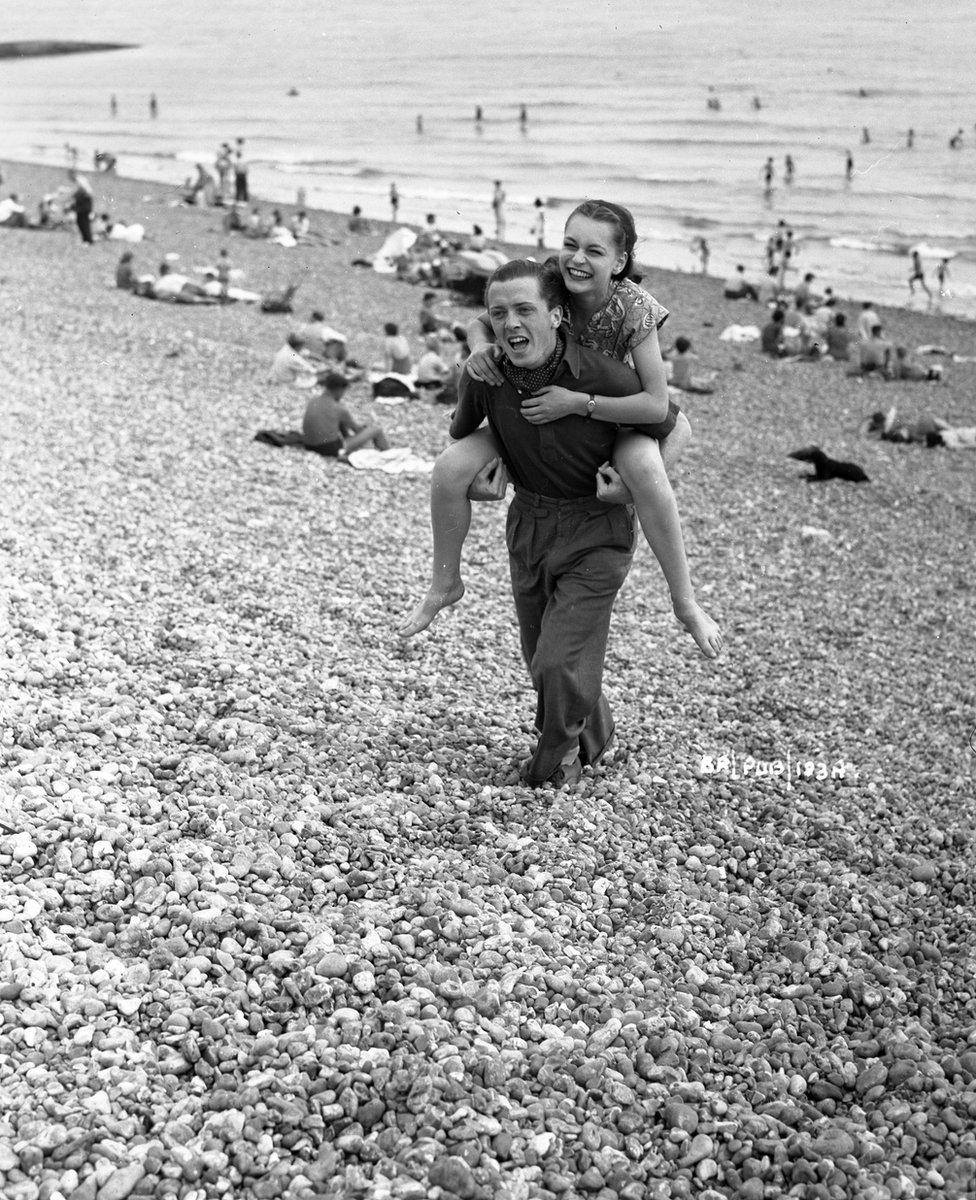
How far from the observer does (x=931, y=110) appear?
5653 centimetres

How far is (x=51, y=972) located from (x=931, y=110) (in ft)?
201

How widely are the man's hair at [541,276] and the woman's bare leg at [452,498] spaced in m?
0.55

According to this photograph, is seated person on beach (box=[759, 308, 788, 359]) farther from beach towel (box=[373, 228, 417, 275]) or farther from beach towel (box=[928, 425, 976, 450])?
beach towel (box=[373, 228, 417, 275])

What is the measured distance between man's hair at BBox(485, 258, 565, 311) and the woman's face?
0.09 feet

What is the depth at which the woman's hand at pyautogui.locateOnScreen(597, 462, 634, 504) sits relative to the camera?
419 cm

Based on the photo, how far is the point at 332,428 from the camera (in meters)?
10.8

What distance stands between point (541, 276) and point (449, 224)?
31728mm

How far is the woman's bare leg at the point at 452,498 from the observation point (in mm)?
4285

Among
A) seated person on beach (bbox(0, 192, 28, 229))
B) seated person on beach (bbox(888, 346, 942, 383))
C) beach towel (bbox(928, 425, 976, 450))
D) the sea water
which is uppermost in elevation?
the sea water

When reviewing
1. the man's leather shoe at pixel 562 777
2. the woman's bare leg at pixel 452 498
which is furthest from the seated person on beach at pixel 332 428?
the woman's bare leg at pixel 452 498

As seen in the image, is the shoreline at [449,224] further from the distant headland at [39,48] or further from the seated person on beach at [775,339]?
the distant headland at [39,48]

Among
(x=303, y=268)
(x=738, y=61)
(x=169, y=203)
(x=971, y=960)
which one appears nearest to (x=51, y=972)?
(x=971, y=960)

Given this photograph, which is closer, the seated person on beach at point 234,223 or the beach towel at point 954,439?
the beach towel at point 954,439

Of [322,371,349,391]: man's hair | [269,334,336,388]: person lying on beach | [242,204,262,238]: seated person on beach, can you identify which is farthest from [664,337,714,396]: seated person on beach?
[242,204,262,238]: seated person on beach
